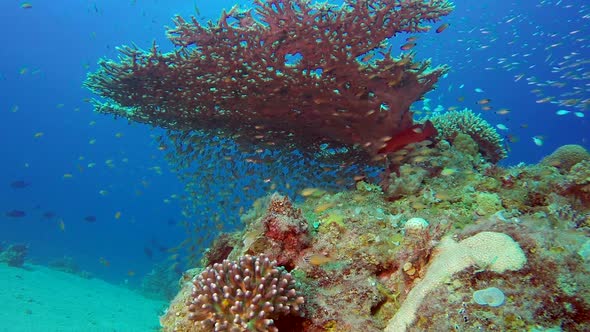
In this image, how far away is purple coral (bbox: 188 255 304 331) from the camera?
321 centimetres

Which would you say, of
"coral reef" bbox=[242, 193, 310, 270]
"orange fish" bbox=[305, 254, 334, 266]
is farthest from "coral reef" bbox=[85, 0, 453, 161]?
"orange fish" bbox=[305, 254, 334, 266]

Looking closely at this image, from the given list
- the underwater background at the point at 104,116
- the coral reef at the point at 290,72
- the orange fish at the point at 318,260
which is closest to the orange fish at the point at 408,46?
the coral reef at the point at 290,72

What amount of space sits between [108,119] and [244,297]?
420 feet

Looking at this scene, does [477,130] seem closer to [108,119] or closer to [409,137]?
[409,137]

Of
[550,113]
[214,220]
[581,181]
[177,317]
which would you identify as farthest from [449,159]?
[550,113]

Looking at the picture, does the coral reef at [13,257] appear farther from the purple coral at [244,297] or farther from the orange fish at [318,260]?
the orange fish at [318,260]

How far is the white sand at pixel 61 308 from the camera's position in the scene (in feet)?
34.0

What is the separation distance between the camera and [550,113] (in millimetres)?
91500

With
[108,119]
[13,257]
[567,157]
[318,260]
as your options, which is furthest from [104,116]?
[318,260]

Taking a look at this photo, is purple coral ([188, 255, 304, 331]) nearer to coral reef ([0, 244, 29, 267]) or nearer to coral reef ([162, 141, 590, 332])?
coral reef ([162, 141, 590, 332])

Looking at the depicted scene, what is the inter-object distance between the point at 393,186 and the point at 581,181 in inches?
114

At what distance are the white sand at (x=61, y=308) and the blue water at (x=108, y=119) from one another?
33.1 metres

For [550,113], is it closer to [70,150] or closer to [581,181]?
[581,181]

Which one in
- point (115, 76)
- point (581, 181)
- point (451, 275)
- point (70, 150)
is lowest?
point (581, 181)
